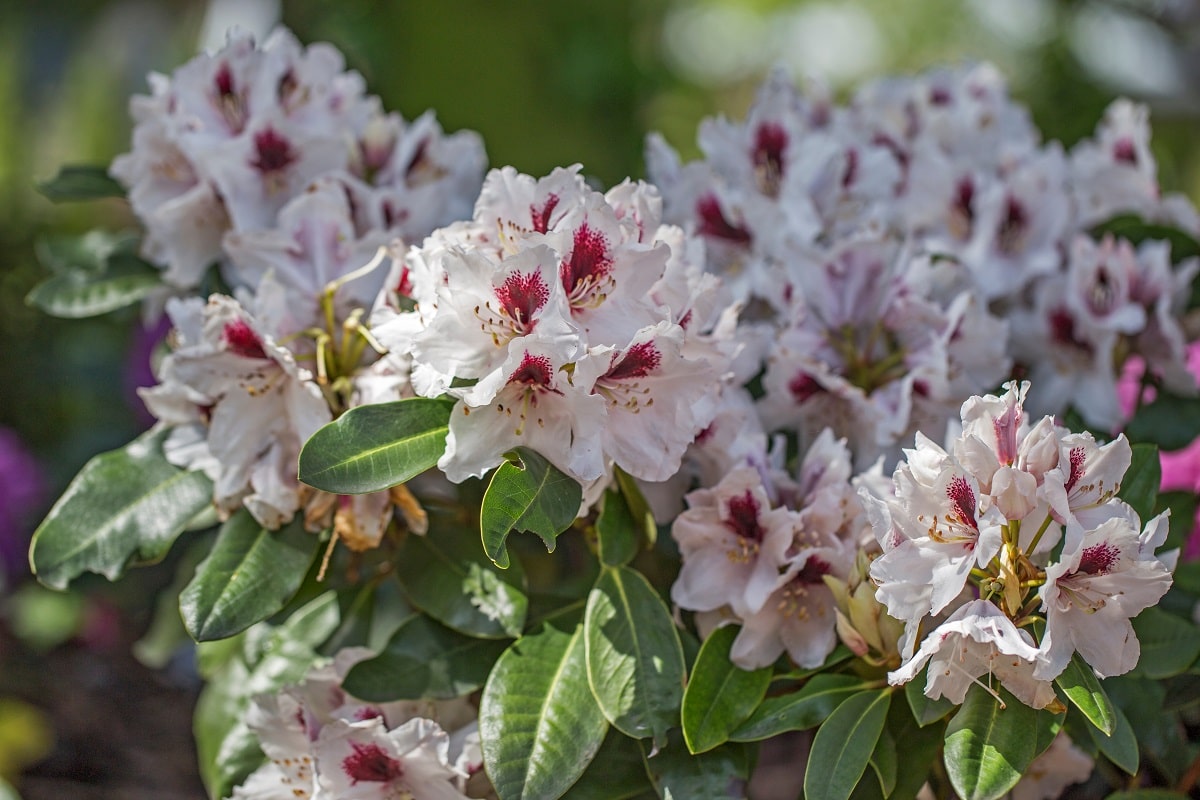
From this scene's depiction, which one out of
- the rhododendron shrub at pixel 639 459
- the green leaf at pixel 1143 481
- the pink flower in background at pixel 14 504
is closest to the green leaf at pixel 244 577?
the rhododendron shrub at pixel 639 459

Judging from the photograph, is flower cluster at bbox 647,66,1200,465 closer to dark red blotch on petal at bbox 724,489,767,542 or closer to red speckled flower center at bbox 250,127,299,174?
dark red blotch on petal at bbox 724,489,767,542

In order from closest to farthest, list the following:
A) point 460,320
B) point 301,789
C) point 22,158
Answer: point 460,320 → point 301,789 → point 22,158

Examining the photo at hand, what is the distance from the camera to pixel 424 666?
32.3 inches

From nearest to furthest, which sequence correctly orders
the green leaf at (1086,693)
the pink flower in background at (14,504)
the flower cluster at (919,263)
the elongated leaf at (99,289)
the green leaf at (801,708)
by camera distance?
the green leaf at (1086,693)
the green leaf at (801,708)
the flower cluster at (919,263)
the elongated leaf at (99,289)
the pink flower in background at (14,504)

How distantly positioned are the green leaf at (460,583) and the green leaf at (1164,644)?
1.38 feet

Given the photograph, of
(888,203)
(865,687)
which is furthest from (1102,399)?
(865,687)

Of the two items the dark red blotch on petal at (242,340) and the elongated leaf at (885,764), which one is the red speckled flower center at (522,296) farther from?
the elongated leaf at (885,764)

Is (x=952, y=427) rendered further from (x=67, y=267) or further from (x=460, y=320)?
(x=67, y=267)

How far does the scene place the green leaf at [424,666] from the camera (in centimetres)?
80

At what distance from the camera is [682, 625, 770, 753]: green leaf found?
2.36 feet

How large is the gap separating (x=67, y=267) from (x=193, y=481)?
38 centimetres

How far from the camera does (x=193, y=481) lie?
0.87 metres

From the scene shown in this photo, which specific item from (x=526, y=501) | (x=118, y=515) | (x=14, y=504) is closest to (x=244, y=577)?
(x=118, y=515)

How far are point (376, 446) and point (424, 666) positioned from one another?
19cm
